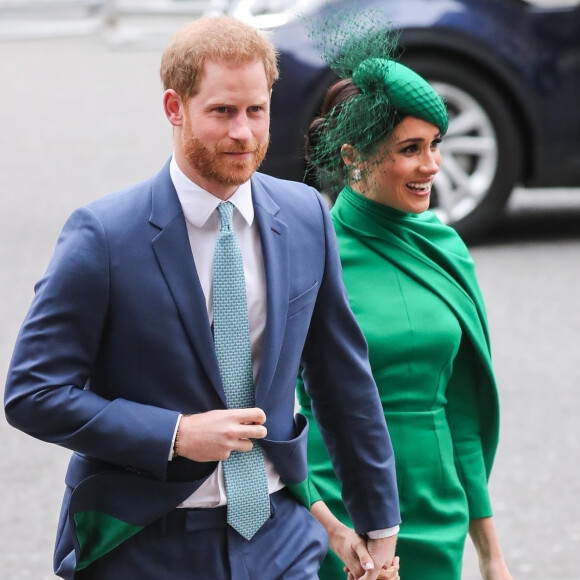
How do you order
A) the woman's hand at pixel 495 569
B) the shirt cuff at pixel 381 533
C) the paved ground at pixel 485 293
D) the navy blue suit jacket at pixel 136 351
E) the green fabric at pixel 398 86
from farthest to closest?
the paved ground at pixel 485 293 < the woman's hand at pixel 495 569 < the green fabric at pixel 398 86 < the shirt cuff at pixel 381 533 < the navy blue suit jacket at pixel 136 351

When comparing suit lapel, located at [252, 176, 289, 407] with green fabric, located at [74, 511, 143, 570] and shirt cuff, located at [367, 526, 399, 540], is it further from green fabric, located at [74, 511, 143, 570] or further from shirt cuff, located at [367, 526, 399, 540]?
shirt cuff, located at [367, 526, 399, 540]

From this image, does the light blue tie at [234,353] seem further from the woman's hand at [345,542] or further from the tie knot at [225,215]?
the woman's hand at [345,542]

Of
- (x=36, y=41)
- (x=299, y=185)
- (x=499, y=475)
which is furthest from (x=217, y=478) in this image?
(x=36, y=41)

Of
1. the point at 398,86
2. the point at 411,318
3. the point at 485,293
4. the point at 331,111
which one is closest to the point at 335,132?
the point at 331,111

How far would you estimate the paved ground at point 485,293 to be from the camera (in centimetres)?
493

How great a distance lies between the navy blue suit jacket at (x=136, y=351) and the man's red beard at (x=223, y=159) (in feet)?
0.27

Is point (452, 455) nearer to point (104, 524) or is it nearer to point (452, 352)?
point (452, 352)

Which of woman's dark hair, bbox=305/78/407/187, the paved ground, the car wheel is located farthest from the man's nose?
the car wheel

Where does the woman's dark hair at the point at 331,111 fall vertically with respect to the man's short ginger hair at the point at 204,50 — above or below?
below

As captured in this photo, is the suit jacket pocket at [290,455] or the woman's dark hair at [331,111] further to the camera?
the woman's dark hair at [331,111]

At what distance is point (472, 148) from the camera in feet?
26.9

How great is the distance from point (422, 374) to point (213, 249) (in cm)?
87

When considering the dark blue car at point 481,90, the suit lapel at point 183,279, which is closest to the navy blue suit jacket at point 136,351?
the suit lapel at point 183,279

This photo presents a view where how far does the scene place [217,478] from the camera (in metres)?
2.46
